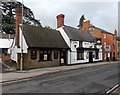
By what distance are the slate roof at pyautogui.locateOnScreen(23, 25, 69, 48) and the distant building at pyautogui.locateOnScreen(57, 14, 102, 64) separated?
1.24 m

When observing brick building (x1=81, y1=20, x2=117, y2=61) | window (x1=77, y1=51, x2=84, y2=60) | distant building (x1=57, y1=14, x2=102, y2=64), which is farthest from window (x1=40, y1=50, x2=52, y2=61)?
brick building (x1=81, y1=20, x2=117, y2=61)

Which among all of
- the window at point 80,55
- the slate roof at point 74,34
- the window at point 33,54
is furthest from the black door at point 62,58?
the window at point 33,54

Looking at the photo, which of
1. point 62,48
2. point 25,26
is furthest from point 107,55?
point 25,26

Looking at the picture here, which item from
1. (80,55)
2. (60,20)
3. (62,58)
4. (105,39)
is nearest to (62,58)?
(62,58)

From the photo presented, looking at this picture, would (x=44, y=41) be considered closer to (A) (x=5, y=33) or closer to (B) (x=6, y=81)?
(B) (x=6, y=81)

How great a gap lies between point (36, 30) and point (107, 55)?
72.4ft

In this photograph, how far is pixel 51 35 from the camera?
22.9 metres

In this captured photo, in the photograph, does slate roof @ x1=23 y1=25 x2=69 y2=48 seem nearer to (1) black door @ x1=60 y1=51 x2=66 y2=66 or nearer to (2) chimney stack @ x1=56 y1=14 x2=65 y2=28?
(1) black door @ x1=60 y1=51 x2=66 y2=66

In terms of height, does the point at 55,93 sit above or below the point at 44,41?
below

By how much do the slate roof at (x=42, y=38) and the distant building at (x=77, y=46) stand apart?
1.24 m

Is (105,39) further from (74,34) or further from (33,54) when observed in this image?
(33,54)

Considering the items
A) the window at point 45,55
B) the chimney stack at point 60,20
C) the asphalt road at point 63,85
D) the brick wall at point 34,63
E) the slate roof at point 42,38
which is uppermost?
the chimney stack at point 60,20

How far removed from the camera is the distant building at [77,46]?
23422mm

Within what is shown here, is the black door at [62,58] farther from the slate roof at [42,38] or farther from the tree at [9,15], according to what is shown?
the tree at [9,15]
